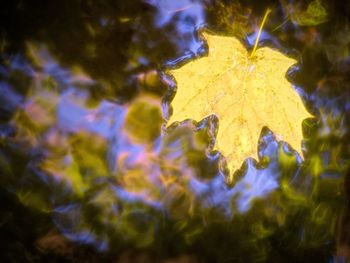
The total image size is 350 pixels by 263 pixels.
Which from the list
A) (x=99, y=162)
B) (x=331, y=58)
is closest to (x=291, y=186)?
(x=331, y=58)

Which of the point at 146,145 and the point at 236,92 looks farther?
the point at 146,145

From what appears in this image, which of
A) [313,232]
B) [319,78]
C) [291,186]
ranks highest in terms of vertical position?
[319,78]

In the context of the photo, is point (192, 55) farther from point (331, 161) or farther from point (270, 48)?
point (331, 161)
